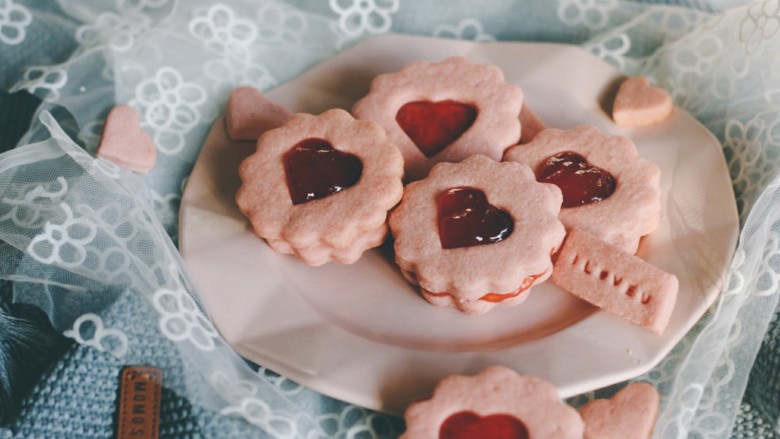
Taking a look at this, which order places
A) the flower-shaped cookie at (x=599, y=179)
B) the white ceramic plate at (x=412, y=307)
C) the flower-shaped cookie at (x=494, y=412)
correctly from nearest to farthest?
the flower-shaped cookie at (x=494, y=412)
the white ceramic plate at (x=412, y=307)
the flower-shaped cookie at (x=599, y=179)

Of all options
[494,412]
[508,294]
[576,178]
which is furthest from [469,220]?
[494,412]

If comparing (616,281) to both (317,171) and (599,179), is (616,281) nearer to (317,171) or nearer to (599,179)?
(599,179)

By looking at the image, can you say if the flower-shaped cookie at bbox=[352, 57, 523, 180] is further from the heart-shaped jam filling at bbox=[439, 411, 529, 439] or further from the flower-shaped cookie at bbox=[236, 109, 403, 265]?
the heart-shaped jam filling at bbox=[439, 411, 529, 439]

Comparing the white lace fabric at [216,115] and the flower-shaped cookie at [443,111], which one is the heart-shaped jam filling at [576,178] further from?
the white lace fabric at [216,115]

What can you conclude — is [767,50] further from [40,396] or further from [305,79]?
[40,396]

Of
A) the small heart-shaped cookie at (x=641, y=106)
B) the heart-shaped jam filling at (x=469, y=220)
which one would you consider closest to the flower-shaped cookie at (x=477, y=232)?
the heart-shaped jam filling at (x=469, y=220)

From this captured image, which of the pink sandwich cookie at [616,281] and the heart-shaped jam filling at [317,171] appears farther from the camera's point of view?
the heart-shaped jam filling at [317,171]

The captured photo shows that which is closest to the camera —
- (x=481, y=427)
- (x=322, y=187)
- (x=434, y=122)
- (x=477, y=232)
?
(x=481, y=427)
